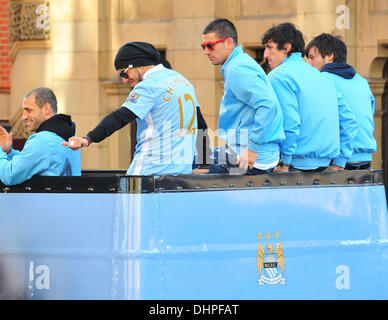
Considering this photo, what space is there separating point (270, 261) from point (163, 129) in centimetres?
95

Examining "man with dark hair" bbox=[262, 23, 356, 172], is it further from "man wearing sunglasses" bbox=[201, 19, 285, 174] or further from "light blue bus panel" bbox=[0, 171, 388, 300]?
"light blue bus panel" bbox=[0, 171, 388, 300]

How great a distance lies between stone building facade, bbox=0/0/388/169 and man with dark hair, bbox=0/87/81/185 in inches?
232

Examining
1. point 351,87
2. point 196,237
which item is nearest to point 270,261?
point 196,237

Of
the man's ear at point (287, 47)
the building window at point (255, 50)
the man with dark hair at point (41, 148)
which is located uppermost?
the building window at point (255, 50)

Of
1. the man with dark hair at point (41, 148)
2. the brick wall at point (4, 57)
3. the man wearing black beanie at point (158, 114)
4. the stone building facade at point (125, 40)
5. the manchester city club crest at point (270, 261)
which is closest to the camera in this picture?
the manchester city club crest at point (270, 261)

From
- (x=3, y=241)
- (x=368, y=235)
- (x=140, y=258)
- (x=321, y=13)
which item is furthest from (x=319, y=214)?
(x=321, y=13)

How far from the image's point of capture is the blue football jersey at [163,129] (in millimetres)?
4828

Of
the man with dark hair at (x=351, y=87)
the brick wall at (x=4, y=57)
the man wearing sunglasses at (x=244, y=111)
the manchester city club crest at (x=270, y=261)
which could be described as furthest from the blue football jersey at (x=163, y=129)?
the brick wall at (x=4, y=57)

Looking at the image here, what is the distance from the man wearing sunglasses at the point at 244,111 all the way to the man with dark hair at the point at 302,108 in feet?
0.55

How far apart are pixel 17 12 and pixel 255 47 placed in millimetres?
3644

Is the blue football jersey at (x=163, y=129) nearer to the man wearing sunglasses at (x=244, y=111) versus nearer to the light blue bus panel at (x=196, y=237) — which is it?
the man wearing sunglasses at (x=244, y=111)

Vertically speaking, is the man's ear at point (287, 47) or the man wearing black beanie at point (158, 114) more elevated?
the man's ear at point (287, 47)

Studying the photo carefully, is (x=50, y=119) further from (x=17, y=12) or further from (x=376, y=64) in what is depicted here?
(x=17, y=12)

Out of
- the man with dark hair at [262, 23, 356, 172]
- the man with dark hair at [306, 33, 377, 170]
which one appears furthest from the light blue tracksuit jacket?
the man with dark hair at [306, 33, 377, 170]
